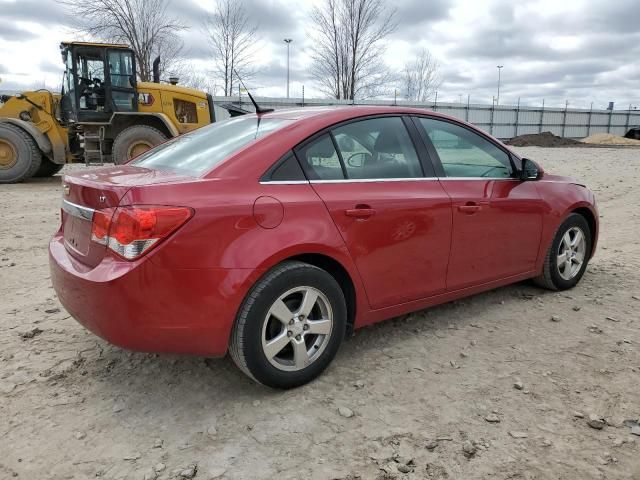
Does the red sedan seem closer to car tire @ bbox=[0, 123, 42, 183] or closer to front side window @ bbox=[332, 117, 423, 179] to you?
front side window @ bbox=[332, 117, 423, 179]

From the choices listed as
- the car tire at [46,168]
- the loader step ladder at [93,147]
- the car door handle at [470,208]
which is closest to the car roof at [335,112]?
the car door handle at [470,208]

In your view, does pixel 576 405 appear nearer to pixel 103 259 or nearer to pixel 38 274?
pixel 103 259

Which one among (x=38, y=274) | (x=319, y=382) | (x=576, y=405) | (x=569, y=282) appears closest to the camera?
(x=576, y=405)

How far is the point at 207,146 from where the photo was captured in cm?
317

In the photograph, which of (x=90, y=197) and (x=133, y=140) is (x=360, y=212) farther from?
(x=133, y=140)

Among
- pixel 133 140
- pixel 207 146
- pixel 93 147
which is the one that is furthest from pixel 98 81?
pixel 207 146

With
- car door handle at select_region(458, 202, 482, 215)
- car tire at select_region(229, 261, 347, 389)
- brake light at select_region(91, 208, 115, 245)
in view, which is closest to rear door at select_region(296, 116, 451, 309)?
car door handle at select_region(458, 202, 482, 215)

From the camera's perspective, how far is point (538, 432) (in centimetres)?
247

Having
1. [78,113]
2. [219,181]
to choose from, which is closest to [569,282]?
[219,181]

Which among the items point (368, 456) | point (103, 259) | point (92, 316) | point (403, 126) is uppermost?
point (403, 126)

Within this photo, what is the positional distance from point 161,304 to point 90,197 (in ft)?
2.29

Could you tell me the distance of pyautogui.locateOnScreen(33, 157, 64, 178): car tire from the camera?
42.5 feet

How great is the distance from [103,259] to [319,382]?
4.32 ft

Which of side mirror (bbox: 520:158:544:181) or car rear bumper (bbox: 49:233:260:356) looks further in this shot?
side mirror (bbox: 520:158:544:181)
